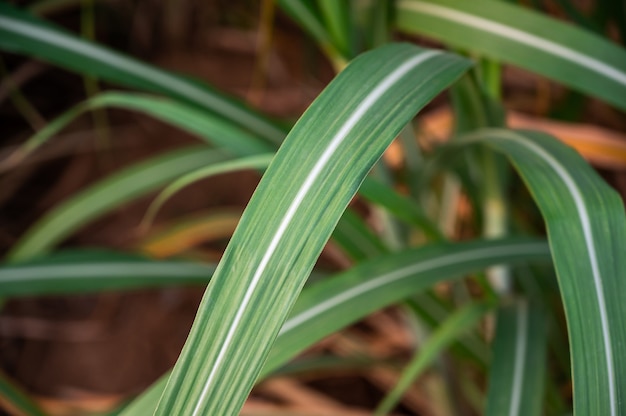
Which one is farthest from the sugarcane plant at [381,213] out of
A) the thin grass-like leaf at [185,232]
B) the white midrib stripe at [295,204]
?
the thin grass-like leaf at [185,232]

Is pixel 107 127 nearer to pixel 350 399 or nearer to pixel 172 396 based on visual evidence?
pixel 350 399

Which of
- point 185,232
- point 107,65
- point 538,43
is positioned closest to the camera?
point 538,43

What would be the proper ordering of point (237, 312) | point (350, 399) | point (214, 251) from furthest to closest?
point (214, 251), point (350, 399), point (237, 312)

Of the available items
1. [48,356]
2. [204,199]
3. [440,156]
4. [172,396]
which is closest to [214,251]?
[204,199]

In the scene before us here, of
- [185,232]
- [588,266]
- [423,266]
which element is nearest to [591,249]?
[588,266]

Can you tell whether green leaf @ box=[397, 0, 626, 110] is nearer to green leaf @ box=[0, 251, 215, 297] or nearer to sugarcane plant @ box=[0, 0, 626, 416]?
sugarcane plant @ box=[0, 0, 626, 416]

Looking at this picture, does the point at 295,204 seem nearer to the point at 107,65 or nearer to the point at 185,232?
the point at 107,65

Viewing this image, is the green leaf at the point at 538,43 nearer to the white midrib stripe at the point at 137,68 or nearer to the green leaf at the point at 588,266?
the green leaf at the point at 588,266
